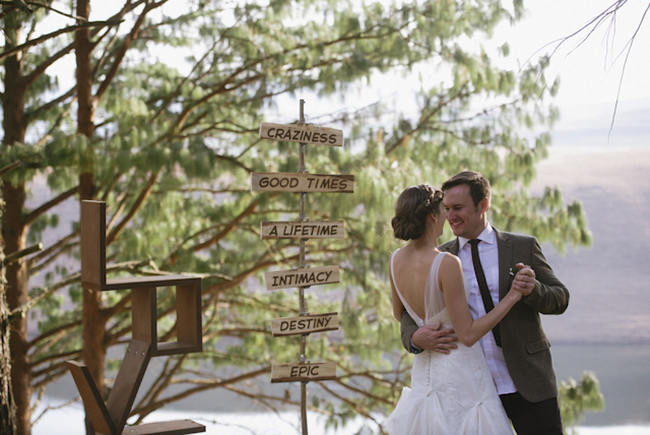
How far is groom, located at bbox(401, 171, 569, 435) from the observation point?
6.12ft

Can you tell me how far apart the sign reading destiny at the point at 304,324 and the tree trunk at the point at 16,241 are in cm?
338

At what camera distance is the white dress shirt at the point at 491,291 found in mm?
1916

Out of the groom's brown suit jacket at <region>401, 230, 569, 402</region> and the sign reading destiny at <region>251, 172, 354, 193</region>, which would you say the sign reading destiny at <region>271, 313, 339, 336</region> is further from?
the groom's brown suit jacket at <region>401, 230, 569, 402</region>

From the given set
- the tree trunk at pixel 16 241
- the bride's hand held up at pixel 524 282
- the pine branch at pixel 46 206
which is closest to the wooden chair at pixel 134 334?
the bride's hand held up at pixel 524 282

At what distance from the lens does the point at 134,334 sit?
2545mm

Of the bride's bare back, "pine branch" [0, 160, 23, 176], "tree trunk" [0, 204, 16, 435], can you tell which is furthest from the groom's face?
"pine branch" [0, 160, 23, 176]

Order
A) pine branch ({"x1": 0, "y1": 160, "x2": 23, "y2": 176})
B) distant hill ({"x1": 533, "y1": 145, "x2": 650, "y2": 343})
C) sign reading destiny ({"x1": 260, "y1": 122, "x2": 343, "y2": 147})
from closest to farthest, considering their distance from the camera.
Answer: sign reading destiny ({"x1": 260, "y1": 122, "x2": 343, "y2": 147}) → pine branch ({"x1": 0, "y1": 160, "x2": 23, "y2": 176}) → distant hill ({"x1": 533, "y1": 145, "x2": 650, "y2": 343})

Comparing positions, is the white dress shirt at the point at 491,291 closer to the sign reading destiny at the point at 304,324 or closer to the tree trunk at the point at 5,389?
the sign reading destiny at the point at 304,324

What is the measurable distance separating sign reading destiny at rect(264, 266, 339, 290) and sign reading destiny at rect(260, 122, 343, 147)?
0.47m

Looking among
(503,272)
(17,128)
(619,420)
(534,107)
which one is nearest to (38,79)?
→ (17,128)

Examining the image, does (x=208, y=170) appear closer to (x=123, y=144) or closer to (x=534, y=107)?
(x=123, y=144)

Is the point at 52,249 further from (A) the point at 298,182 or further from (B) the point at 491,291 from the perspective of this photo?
(B) the point at 491,291

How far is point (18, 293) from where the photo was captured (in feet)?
18.4

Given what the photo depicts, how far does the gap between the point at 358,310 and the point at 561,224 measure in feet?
5.48
